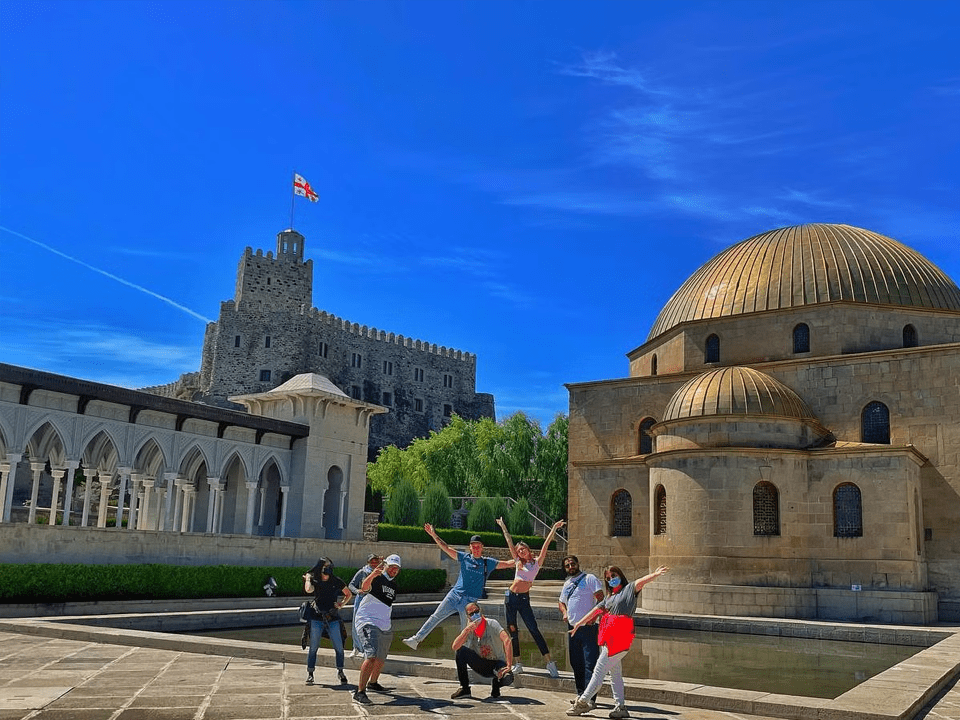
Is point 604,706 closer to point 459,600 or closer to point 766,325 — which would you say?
point 459,600

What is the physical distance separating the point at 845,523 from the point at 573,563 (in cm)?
1727

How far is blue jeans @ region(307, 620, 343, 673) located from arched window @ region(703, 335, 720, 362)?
23259 mm

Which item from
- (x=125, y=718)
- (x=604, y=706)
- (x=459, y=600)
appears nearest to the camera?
(x=125, y=718)

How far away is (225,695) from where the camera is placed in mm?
8500

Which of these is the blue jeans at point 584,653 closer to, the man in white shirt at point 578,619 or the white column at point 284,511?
the man in white shirt at point 578,619

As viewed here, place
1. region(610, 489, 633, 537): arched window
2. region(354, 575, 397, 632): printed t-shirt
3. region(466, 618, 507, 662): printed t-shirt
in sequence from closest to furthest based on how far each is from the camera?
region(354, 575, 397, 632): printed t-shirt, region(466, 618, 507, 662): printed t-shirt, region(610, 489, 633, 537): arched window

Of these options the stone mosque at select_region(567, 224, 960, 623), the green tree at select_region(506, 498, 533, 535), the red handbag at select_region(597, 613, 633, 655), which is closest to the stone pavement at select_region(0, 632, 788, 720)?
the red handbag at select_region(597, 613, 633, 655)

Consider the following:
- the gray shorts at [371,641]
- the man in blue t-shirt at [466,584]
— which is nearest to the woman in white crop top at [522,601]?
the man in blue t-shirt at [466,584]

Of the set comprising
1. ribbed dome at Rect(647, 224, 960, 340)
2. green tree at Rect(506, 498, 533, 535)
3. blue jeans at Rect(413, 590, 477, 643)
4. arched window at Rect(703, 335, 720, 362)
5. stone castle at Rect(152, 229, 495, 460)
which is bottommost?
blue jeans at Rect(413, 590, 477, 643)

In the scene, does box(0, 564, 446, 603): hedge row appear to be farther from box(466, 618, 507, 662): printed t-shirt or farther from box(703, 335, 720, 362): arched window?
box(703, 335, 720, 362): arched window

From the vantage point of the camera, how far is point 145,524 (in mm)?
30594

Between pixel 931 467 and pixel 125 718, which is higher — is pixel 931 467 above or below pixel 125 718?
above

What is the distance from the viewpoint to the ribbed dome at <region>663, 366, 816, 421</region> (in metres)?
24.6

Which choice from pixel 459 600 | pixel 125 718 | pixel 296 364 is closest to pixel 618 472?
pixel 459 600
